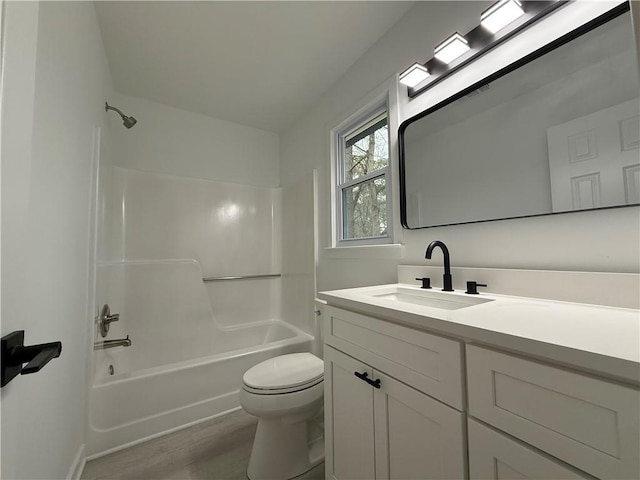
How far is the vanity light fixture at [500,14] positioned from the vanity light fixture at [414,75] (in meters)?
0.29

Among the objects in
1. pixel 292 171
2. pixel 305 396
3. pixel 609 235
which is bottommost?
pixel 305 396

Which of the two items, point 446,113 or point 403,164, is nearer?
point 446,113

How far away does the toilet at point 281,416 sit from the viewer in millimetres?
1229

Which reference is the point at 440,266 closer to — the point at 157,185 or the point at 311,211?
the point at 311,211

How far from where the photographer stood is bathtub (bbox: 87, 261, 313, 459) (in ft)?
4.95

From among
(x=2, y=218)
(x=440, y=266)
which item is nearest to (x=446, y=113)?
(x=440, y=266)

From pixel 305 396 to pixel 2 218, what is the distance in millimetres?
1271

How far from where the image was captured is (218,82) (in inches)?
79.4

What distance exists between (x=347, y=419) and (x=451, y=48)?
5.36 feet

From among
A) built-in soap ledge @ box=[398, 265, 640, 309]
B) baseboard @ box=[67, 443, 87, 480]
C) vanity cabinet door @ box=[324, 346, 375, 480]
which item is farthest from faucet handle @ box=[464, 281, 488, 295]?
baseboard @ box=[67, 443, 87, 480]

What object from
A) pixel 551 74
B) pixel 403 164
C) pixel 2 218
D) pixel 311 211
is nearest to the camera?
pixel 2 218

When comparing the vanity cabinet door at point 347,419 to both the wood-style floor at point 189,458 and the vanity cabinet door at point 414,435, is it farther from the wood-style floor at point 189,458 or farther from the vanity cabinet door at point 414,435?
the wood-style floor at point 189,458

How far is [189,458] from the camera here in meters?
1.40

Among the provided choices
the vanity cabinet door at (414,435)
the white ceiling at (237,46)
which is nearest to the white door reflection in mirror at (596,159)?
the vanity cabinet door at (414,435)
